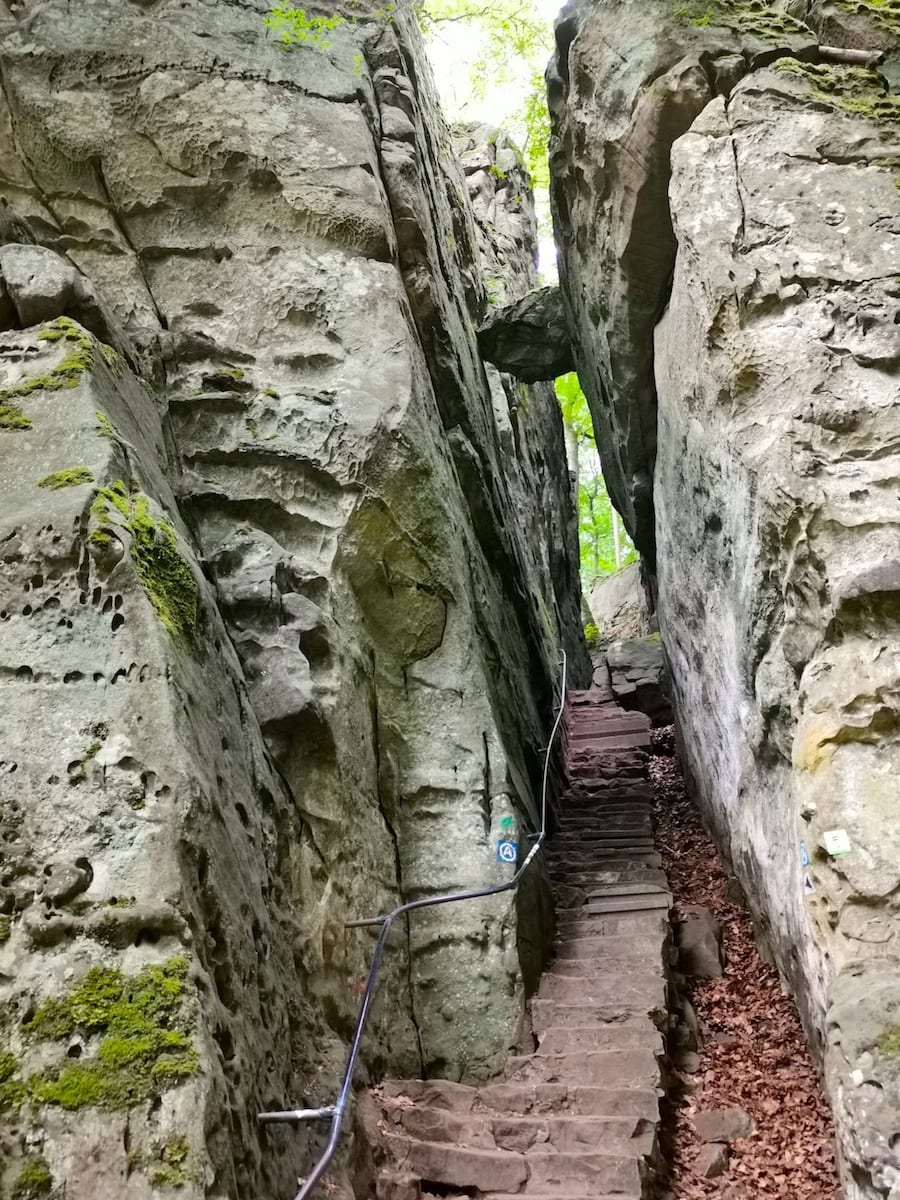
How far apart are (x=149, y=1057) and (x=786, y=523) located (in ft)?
17.3

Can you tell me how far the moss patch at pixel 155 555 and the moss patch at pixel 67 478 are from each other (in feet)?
0.42

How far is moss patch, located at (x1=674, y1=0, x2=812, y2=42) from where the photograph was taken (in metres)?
9.18

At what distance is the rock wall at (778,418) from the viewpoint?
546 centimetres

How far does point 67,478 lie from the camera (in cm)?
524

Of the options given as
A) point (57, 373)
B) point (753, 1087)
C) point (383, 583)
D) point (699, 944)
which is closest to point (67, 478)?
point (57, 373)

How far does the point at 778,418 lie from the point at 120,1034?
6.14m

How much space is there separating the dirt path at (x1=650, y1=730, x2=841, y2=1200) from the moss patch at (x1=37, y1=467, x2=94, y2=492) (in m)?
5.69

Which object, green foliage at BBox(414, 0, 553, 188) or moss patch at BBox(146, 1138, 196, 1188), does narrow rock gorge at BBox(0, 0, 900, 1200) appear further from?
green foliage at BBox(414, 0, 553, 188)

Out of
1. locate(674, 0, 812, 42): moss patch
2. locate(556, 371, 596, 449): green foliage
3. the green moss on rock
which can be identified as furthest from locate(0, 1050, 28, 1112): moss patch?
locate(556, 371, 596, 449): green foliage

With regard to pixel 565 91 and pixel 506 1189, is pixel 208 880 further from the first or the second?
pixel 565 91

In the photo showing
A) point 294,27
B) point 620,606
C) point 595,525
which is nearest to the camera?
point 294,27

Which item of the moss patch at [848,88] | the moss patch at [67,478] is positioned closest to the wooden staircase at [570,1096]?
the moss patch at [67,478]

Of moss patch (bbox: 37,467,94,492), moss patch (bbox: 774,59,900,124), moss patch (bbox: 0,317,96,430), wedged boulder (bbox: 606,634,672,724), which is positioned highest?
moss patch (bbox: 774,59,900,124)

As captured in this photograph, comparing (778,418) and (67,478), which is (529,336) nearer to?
(778,418)
